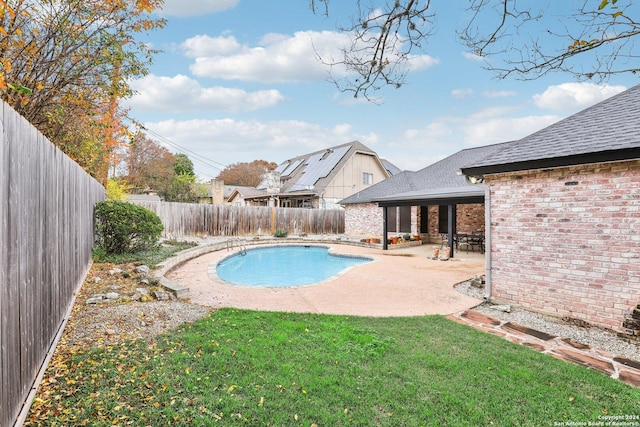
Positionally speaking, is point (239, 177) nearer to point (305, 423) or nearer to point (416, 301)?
point (416, 301)

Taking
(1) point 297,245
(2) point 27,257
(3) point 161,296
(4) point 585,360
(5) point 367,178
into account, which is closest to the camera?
(2) point 27,257

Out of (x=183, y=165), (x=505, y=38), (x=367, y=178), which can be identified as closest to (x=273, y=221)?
(x=367, y=178)

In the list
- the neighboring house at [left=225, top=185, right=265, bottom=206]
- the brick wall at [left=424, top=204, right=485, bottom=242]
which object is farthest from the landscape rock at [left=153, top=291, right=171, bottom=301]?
the neighboring house at [left=225, top=185, right=265, bottom=206]

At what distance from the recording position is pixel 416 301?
19.4ft

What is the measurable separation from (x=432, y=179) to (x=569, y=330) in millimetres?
11904

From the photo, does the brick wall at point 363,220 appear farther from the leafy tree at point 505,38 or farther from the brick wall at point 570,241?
the leafy tree at point 505,38

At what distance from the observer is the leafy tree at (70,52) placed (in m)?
4.81

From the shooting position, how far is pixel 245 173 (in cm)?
4425

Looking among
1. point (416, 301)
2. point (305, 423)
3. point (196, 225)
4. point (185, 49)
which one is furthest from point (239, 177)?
point (305, 423)

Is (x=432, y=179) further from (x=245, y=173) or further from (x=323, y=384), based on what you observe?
(x=245, y=173)

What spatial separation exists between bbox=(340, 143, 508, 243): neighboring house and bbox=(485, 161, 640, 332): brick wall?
22.9 ft

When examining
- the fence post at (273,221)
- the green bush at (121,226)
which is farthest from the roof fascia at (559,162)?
the fence post at (273,221)

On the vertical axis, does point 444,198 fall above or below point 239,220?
above

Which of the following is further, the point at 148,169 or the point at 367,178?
the point at 148,169
